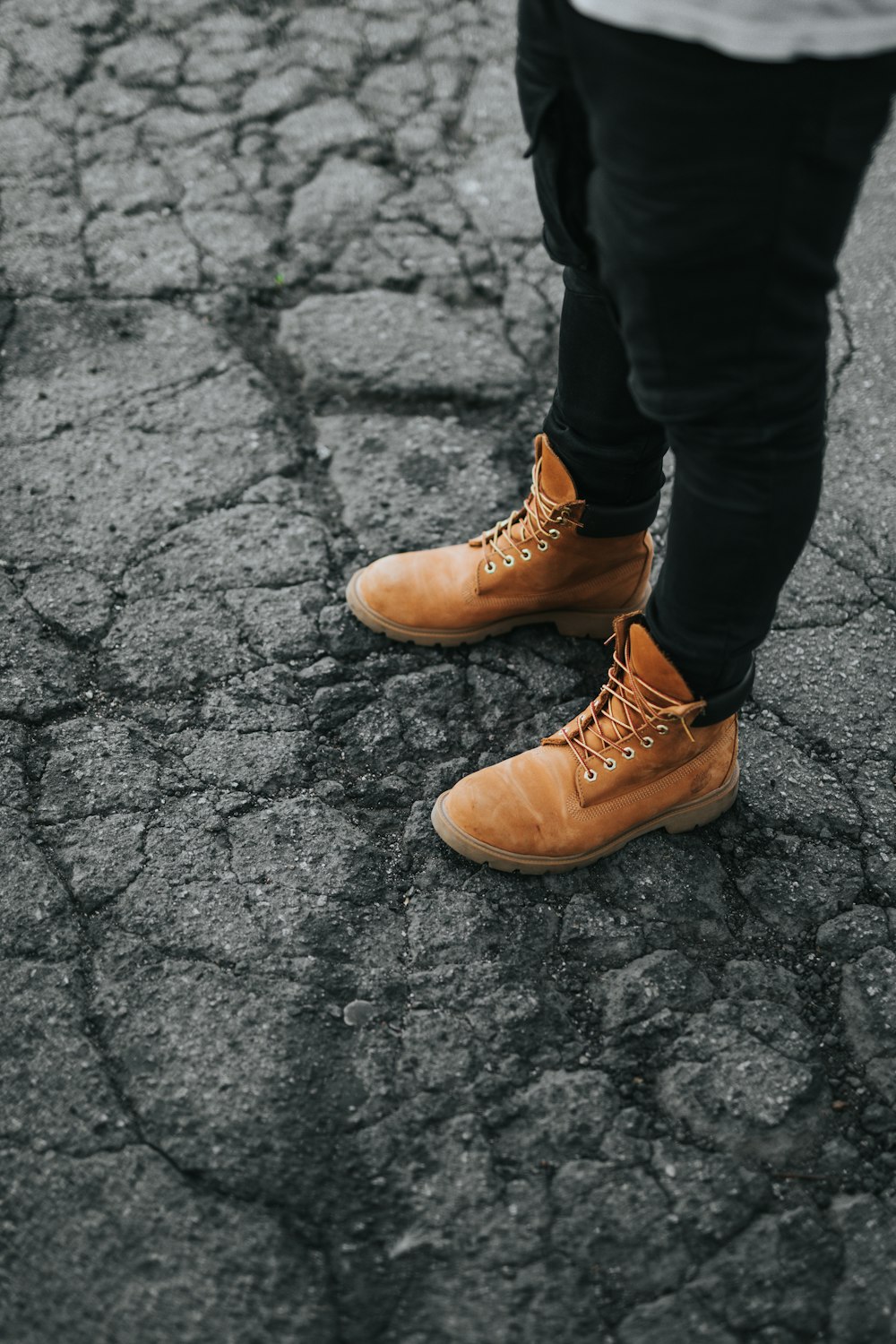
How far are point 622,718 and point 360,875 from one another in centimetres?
45

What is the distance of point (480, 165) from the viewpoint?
285 centimetres

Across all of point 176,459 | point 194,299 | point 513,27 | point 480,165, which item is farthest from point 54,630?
point 513,27

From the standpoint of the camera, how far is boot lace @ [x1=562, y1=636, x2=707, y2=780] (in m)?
1.46

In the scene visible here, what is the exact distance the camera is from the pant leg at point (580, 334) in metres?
1.20

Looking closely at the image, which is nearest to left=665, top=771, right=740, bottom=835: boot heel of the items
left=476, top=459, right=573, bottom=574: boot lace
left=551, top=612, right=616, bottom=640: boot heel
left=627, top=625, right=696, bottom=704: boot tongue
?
left=627, top=625, right=696, bottom=704: boot tongue

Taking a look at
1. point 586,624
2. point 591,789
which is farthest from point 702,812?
point 586,624

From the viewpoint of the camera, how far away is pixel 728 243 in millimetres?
1001

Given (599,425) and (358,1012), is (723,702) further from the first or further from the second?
(358,1012)

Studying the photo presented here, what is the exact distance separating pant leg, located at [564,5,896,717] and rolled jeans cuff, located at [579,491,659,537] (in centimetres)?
43

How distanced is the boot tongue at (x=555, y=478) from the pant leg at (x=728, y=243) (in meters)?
0.42

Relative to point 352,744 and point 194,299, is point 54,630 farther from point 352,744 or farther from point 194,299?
point 194,299

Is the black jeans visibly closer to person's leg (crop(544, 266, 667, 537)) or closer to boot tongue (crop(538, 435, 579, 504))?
person's leg (crop(544, 266, 667, 537))

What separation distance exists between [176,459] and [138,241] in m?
0.78

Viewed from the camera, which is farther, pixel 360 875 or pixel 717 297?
pixel 360 875
